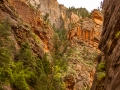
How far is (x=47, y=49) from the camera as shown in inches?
2867

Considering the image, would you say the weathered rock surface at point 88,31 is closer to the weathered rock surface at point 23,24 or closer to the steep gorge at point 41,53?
the steep gorge at point 41,53

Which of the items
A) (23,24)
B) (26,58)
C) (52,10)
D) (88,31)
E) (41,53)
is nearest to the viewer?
(26,58)

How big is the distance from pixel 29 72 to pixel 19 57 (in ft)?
12.4

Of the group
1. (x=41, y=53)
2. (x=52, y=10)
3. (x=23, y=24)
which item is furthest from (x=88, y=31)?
(x=52, y=10)

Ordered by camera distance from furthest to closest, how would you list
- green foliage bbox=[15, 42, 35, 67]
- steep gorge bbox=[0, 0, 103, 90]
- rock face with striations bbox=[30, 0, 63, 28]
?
rock face with striations bbox=[30, 0, 63, 28]
green foliage bbox=[15, 42, 35, 67]
steep gorge bbox=[0, 0, 103, 90]

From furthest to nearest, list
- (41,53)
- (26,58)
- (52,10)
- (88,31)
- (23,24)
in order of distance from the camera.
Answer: (52,10) → (88,31) → (23,24) → (41,53) → (26,58)

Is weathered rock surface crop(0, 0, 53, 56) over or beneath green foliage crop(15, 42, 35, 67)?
over

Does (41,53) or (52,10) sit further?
(52,10)

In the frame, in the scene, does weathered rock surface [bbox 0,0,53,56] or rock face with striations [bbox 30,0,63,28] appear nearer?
weathered rock surface [bbox 0,0,53,56]

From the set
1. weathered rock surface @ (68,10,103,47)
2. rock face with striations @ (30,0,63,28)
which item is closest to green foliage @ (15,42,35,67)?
weathered rock surface @ (68,10,103,47)

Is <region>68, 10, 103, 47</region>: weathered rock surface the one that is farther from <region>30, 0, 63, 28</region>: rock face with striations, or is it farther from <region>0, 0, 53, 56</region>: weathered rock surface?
<region>30, 0, 63, 28</region>: rock face with striations

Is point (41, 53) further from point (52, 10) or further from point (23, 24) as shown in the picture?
point (52, 10)

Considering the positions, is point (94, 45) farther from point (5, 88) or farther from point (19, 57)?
point (5, 88)

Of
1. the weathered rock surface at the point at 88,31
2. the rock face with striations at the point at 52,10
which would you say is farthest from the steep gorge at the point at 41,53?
the rock face with striations at the point at 52,10
